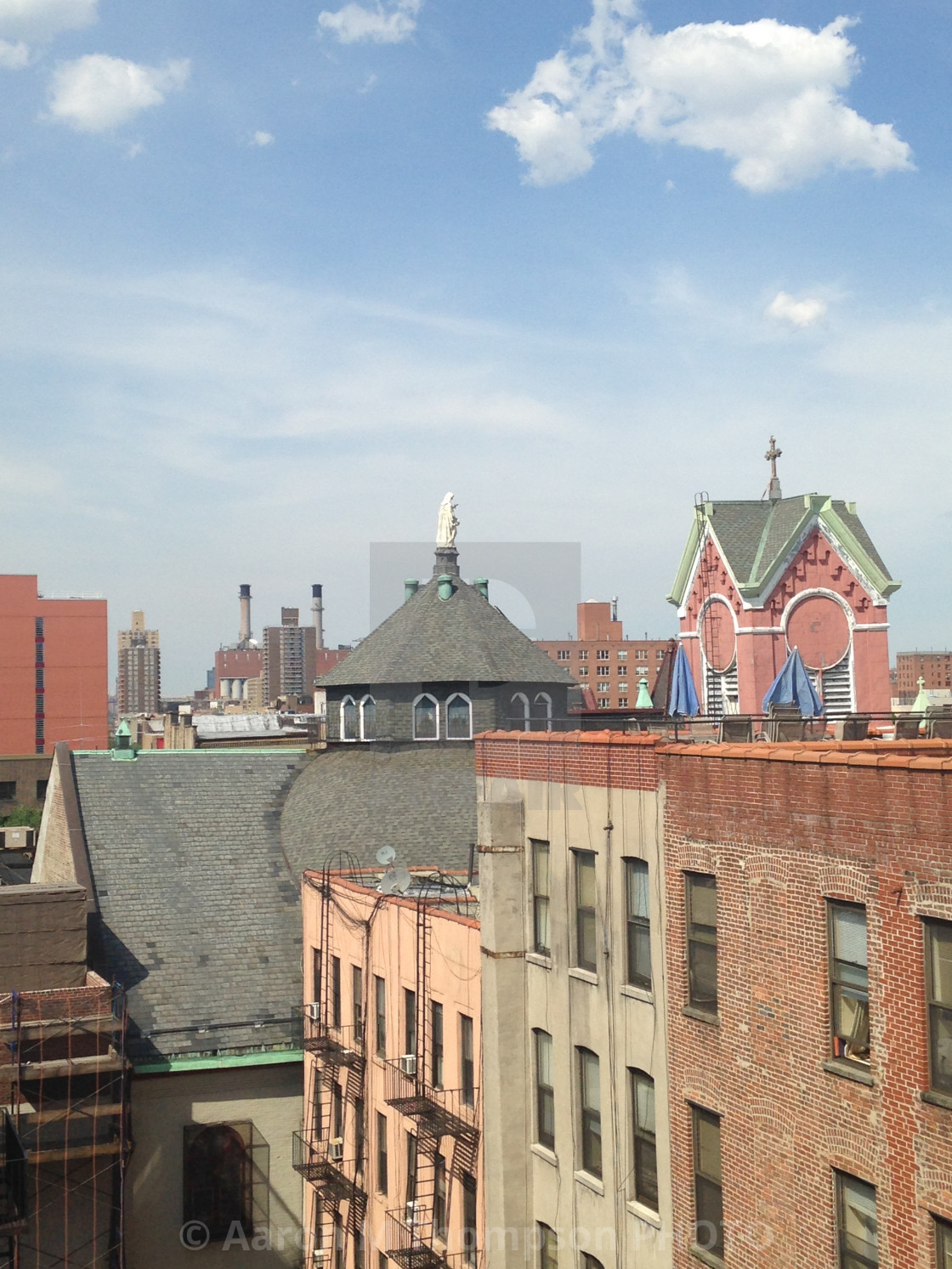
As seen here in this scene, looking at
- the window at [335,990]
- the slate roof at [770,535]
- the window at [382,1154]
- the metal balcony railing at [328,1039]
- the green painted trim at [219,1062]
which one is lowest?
the window at [382,1154]

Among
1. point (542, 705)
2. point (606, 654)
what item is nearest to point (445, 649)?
point (542, 705)

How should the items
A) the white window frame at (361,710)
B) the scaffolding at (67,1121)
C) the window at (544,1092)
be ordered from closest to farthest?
the window at (544,1092) < the scaffolding at (67,1121) < the white window frame at (361,710)

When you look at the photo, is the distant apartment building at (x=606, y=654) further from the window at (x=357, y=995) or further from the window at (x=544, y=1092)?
the window at (x=544, y=1092)

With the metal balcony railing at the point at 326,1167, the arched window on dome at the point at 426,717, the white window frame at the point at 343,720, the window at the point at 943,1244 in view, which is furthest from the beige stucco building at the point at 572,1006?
the white window frame at the point at 343,720

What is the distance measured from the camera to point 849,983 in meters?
14.4

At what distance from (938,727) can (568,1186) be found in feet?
33.0

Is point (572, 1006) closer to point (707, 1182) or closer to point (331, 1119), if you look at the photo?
point (707, 1182)

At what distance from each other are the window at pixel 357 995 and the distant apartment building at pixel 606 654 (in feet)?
525

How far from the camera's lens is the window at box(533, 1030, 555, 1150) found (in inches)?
834

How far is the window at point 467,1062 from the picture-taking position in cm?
2323

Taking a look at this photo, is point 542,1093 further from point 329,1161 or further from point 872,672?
point 872,672

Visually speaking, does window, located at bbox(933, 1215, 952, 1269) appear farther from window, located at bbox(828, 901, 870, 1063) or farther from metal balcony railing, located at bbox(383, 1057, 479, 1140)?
metal balcony railing, located at bbox(383, 1057, 479, 1140)

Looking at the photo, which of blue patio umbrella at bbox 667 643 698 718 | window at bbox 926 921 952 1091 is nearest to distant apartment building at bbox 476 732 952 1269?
window at bbox 926 921 952 1091

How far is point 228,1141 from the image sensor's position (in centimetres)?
3172
